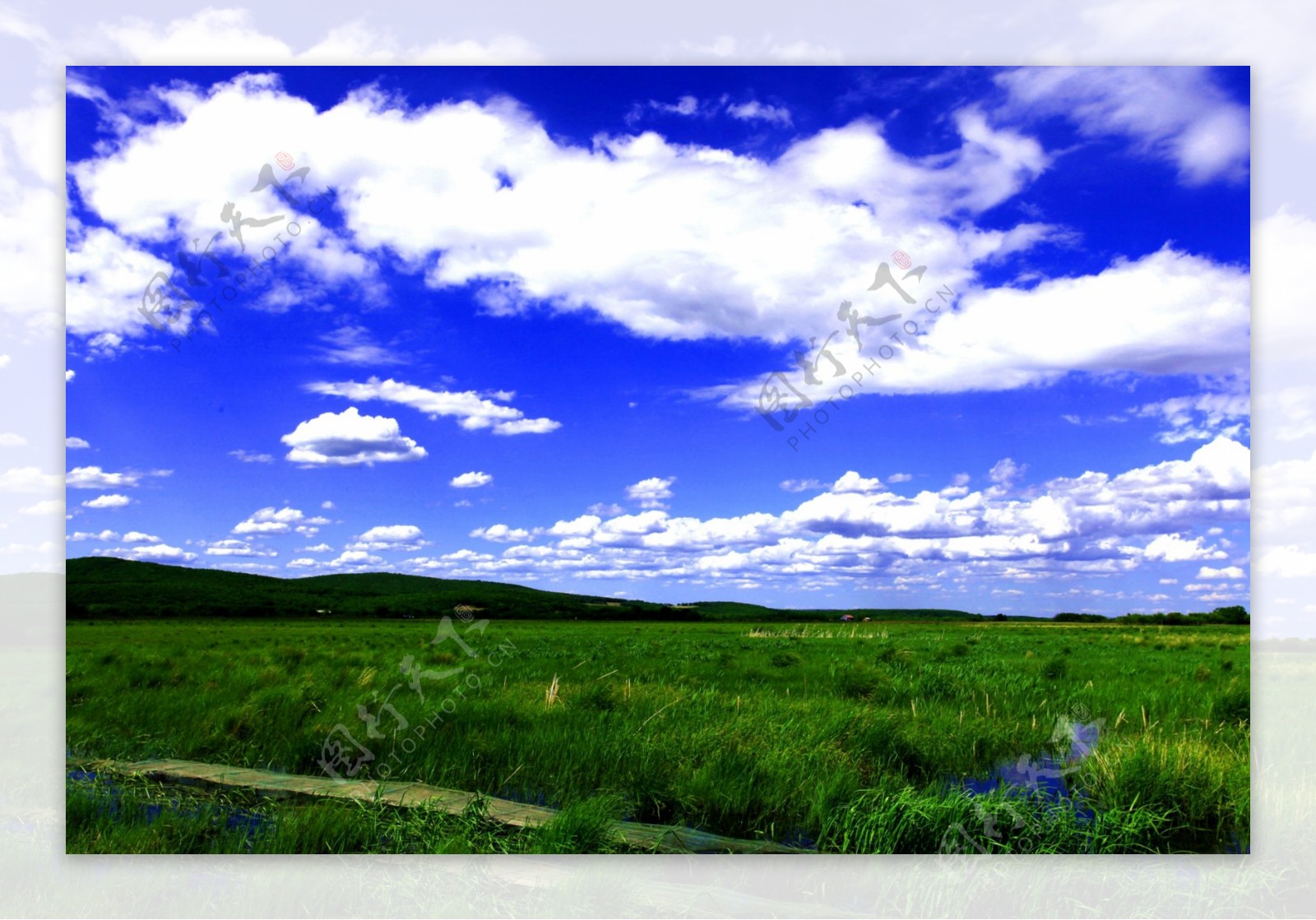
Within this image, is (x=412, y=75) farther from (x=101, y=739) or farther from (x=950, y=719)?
(x=950, y=719)

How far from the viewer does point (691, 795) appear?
6.09 m

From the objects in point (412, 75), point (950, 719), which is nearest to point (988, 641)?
point (950, 719)

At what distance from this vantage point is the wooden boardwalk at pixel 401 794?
18.5 ft

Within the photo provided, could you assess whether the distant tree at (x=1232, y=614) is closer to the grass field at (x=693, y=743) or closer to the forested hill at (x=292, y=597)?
the grass field at (x=693, y=743)

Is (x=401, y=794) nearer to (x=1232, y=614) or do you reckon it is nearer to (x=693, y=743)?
(x=693, y=743)

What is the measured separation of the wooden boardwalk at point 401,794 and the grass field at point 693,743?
147 mm

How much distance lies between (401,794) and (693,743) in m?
2.37

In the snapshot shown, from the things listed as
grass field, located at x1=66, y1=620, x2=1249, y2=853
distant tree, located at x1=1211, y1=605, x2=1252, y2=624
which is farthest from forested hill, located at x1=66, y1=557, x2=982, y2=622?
distant tree, located at x1=1211, y1=605, x2=1252, y2=624

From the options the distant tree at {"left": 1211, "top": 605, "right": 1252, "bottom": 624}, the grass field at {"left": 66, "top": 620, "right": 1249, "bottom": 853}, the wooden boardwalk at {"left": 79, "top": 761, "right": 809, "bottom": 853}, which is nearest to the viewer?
the wooden boardwalk at {"left": 79, "top": 761, "right": 809, "bottom": 853}

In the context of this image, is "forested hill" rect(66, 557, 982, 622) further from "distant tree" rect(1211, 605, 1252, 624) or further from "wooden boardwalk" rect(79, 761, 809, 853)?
"distant tree" rect(1211, 605, 1252, 624)

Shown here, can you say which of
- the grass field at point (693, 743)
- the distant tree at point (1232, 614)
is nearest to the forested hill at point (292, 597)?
the grass field at point (693, 743)

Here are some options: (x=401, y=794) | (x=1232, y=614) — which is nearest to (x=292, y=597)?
(x=401, y=794)

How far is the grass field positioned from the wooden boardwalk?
5.8 inches

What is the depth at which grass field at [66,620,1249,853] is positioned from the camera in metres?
5.84
